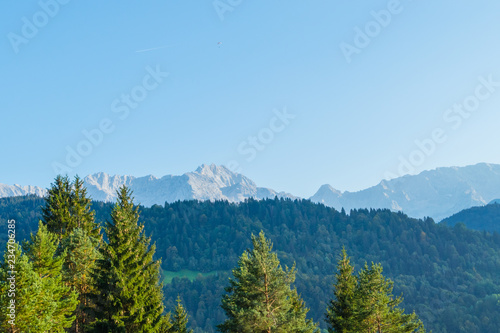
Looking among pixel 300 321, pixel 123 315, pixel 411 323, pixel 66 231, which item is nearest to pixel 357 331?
pixel 411 323

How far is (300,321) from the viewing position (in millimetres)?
37094

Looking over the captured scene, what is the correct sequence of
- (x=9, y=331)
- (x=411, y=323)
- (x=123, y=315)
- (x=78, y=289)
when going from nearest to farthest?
(x=9, y=331) < (x=123, y=315) < (x=78, y=289) < (x=411, y=323)

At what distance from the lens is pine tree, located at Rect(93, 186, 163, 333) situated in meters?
33.4

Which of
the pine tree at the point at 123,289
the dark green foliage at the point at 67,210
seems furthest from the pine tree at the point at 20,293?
the dark green foliage at the point at 67,210

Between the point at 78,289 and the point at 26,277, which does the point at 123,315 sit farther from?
the point at 78,289

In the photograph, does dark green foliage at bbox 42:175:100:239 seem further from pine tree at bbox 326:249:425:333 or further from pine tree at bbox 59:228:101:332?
pine tree at bbox 326:249:425:333

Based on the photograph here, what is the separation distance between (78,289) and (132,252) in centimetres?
1114

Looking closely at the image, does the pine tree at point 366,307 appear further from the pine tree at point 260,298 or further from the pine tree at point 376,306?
the pine tree at point 260,298

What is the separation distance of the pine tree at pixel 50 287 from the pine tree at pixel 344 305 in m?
27.2

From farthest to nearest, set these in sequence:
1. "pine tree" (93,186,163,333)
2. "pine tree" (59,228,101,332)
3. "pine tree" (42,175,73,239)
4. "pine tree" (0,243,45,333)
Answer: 1. "pine tree" (42,175,73,239)
2. "pine tree" (59,228,101,332)
3. "pine tree" (93,186,163,333)
4. "pine tree" (0,243,45,333)

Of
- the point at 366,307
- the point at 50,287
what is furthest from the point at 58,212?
the point at 366,307

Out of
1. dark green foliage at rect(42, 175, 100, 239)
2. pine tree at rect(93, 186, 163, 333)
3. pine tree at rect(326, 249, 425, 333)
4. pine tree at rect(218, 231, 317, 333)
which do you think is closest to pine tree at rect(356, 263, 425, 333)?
pine tree at rect(326, 249, 425, 333)

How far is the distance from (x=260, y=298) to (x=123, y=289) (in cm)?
1166

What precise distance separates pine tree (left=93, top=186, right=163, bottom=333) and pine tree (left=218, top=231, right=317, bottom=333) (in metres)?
6.75
